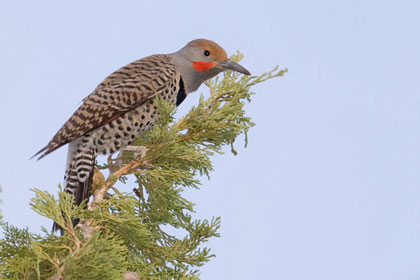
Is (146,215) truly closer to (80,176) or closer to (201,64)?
(80,176)

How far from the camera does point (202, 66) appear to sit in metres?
7.06

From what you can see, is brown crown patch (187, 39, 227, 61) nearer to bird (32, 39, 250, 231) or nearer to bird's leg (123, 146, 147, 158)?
bird (32, 39, 250, 231)

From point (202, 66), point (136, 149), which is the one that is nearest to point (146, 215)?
point (136, 149)

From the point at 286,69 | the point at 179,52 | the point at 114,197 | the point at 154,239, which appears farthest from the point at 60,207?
the point at 179,52

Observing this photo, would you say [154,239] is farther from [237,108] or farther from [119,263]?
[237,108]

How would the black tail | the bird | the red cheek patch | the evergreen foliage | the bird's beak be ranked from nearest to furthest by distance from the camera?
the evergreen foliage → the black tail → the bird → the bird's beak → the red cheek patch

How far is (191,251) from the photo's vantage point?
5273mm

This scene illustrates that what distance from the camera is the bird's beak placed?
6732mm

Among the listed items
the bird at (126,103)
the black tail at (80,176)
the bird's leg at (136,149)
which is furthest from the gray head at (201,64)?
the black tail at (80,176)

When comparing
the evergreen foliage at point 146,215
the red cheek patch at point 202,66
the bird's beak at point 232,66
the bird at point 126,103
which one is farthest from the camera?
the red cheek patch at point 202,66

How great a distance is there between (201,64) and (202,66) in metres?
0.03

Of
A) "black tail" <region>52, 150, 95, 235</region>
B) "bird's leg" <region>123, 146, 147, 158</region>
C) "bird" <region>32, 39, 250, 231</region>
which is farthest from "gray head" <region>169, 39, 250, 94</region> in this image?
"black tail" <region>52, 150, 95, 235</region>

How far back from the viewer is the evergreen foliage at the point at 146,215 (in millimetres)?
4402

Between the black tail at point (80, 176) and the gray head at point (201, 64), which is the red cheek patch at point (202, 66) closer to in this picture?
the gray head at point (201, 64)
